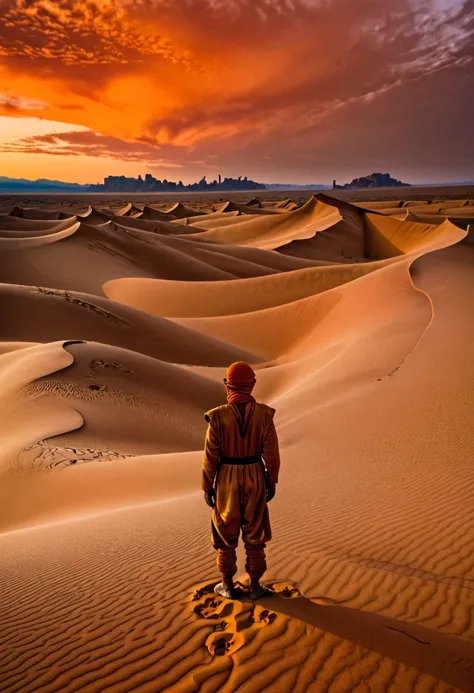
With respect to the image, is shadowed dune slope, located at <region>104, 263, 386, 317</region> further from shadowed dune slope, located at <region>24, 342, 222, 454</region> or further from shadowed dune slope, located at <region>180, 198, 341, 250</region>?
shadowed dune slope, located at <region>180, 198, 341, 250</region>

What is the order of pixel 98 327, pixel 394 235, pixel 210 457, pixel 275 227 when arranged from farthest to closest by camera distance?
pixel 275 227 → pixel 394 235 → pixel 98 327 → pixel 210 457

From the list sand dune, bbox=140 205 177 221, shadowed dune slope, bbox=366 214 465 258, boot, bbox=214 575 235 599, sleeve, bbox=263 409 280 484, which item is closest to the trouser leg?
boot, bbox=214 575 235 599

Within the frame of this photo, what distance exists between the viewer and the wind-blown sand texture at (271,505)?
304cm

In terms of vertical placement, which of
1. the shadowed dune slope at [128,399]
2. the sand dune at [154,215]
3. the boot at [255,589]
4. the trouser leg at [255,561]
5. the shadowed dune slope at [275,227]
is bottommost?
the boot at [255,589]

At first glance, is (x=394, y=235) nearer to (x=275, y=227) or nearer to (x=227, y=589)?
(x=275, y=227)

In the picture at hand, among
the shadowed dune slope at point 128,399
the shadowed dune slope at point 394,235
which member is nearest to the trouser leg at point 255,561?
the shadowed dune slope at point 128,399

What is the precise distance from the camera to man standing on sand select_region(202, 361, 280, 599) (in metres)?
3.40

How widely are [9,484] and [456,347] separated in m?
9.74

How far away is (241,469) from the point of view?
3449mm

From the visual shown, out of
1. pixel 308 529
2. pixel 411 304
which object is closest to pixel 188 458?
pixel 308 529

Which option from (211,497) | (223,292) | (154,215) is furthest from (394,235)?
(211,497)

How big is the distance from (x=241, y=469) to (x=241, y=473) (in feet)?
0.09

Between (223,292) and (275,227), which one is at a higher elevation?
(275,227)

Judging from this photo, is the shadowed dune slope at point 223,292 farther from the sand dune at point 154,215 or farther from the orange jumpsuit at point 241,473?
the sand dune at point 154,215
